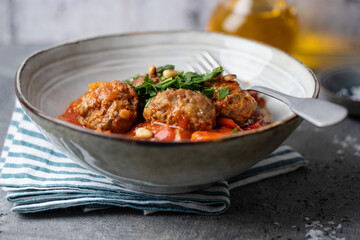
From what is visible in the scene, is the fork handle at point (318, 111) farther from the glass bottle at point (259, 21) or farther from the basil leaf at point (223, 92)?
the glass bottle at point (259, 21)

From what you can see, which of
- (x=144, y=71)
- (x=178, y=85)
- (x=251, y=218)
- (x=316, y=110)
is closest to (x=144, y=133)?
(x=178, y=85)

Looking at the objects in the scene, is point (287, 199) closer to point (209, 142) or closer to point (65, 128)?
point (209, 142)

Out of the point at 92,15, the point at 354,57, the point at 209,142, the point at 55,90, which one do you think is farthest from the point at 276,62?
the point at 92,15

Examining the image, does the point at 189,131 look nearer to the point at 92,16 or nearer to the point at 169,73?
the point at 169,73

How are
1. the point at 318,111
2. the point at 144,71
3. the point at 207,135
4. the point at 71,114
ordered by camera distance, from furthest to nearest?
the point at 144,71 < the point at 71,114 < the point at 207,135 < the point at 318,111

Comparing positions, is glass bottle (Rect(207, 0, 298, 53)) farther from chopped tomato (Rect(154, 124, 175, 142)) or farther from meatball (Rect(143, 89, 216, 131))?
chopped tomato (Rect(154, 124, 175, 142))

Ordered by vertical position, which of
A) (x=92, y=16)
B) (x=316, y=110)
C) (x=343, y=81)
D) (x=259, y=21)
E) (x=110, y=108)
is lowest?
(x=92, y=16)

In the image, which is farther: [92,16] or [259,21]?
[92,16]

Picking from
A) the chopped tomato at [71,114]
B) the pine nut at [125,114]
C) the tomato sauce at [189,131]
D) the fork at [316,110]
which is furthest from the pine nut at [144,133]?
the fork at [316,110]
